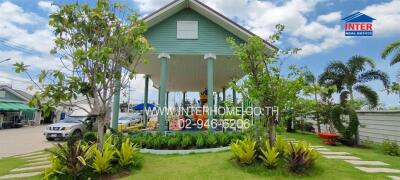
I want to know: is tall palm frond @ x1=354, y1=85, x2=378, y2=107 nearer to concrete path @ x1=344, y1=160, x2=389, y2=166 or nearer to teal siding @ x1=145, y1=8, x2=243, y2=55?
teal siding @ x1=145, y1=8, x2=243, y2=55

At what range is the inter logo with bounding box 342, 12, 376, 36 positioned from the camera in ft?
50.5

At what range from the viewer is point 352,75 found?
19203 millimetres

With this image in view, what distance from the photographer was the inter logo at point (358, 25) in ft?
50.5

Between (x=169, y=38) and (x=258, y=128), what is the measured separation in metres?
6.41

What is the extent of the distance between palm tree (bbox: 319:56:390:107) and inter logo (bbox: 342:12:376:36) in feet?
14.0

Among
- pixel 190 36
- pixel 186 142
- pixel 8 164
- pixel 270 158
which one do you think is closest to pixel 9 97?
pixel 8 164

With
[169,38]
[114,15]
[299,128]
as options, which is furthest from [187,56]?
[299,128]

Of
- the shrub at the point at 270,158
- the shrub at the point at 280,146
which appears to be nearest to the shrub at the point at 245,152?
the shrub at the point at 270,158

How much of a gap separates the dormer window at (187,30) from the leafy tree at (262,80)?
15.2 feet

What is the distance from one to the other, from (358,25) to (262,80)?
10532 mm

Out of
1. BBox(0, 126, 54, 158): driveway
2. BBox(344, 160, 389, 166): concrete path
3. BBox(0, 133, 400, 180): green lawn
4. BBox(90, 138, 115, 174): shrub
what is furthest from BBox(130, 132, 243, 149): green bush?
BBox(0, 126, 54, 158): driveway

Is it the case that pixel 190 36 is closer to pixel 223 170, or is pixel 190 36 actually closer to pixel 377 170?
pixel 223 170

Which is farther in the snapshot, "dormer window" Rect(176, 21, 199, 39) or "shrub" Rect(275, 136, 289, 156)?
"dormer window" Rect(176, 21, 199, 39)

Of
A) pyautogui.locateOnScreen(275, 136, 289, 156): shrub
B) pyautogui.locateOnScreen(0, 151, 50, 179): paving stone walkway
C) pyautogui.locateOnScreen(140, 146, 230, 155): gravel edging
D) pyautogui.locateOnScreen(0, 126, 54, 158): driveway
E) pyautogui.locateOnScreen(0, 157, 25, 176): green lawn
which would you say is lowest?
pyautogui.locateOnScreen(0, 126, 54, 158): driveway
